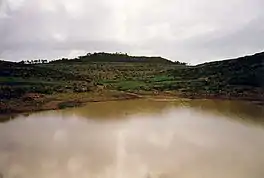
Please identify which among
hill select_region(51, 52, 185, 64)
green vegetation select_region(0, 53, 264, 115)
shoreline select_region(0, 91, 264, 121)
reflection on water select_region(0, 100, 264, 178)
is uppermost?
hill select_region(51, 52, 185, 64)

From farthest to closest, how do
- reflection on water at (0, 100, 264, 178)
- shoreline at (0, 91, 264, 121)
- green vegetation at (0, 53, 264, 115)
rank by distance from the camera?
green vegetation at (0, 53, 264, 115) < shoreline at (0, 91, 264, 121) < reflection on water at (0, 100, 264, 178)

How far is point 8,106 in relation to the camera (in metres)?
11.6

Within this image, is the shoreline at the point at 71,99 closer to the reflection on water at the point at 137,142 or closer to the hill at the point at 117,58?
the reflection on water at the point at 137,142

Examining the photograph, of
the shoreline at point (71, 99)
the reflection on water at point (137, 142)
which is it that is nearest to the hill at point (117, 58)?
the shoreline at point (71, 99)

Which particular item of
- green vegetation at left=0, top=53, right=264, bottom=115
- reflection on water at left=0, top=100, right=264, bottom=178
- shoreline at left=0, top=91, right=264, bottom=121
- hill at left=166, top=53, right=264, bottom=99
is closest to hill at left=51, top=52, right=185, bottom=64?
green vegetation at left=0, top=53, right=264, bottom=115

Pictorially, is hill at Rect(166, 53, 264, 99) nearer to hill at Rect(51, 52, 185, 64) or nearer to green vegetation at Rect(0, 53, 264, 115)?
green vegetation at Rect(0, 53, 264, 115)

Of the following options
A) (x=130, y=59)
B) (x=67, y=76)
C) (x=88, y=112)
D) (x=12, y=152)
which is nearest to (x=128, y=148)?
(x=12, y=152)

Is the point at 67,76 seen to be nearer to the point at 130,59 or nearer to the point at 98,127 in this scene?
the point at 98,127

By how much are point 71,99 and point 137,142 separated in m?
5.02

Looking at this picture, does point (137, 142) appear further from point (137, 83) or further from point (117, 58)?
point (117, 58)

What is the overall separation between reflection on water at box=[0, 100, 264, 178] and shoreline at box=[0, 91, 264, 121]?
1.50ft

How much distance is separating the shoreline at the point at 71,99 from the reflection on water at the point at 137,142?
46 cm

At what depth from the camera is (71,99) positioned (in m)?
13.1

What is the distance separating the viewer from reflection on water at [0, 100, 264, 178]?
21.9ft
